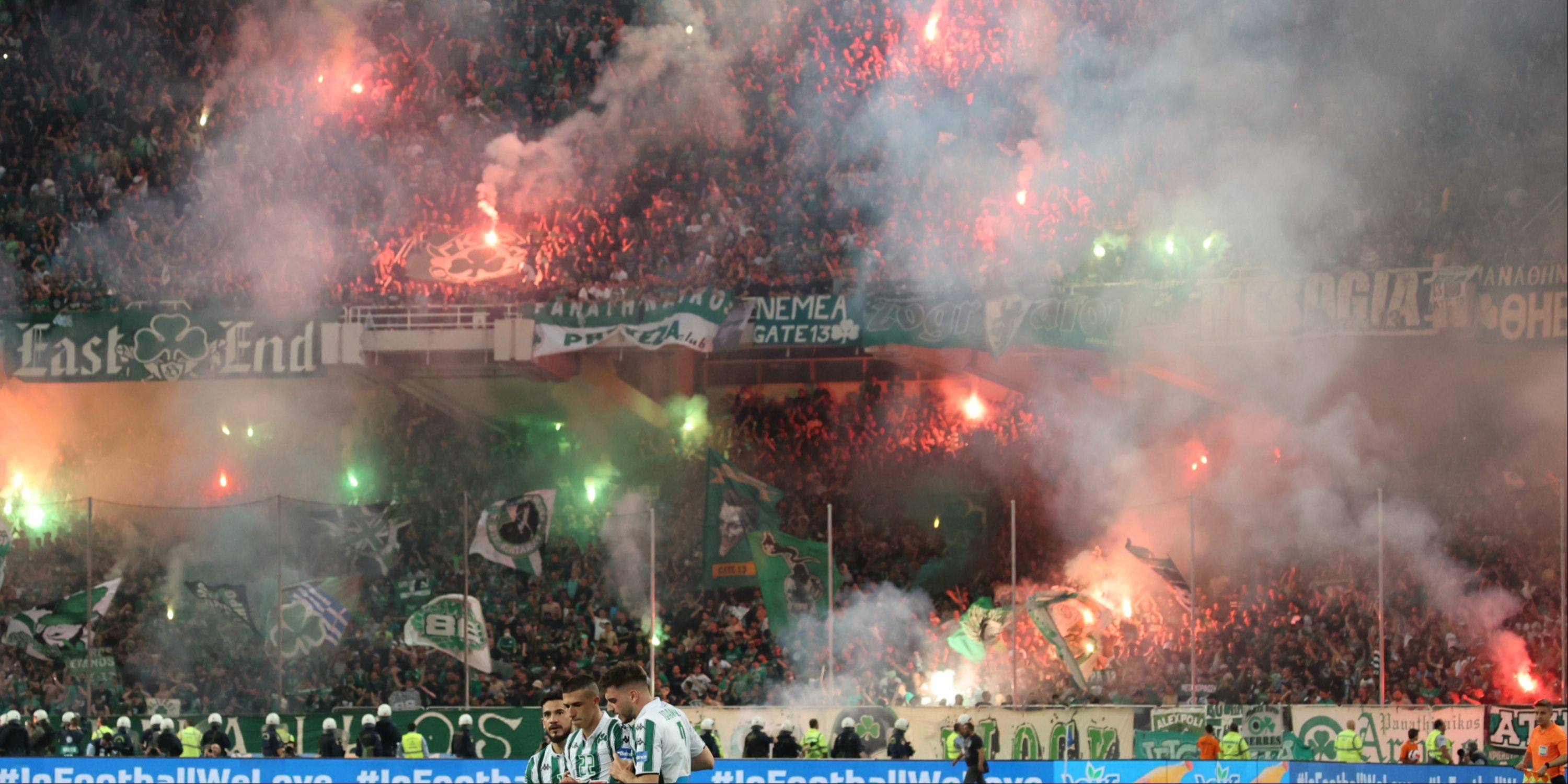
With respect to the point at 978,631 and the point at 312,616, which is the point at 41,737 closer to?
the point at 312,616

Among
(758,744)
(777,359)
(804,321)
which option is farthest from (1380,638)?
(777,359)

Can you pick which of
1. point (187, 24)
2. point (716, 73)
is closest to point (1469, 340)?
point (716, 73)

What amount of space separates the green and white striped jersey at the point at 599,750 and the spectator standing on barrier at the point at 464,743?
33.9 ft

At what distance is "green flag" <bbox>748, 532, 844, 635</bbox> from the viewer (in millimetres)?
23266

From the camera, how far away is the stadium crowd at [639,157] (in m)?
24.6

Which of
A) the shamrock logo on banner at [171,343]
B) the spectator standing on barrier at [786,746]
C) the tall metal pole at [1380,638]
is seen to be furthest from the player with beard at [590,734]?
the shamrock logo on banner at [171,343]

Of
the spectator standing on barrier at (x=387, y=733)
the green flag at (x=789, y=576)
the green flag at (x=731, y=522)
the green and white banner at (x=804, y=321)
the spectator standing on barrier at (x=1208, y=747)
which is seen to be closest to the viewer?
the spectator standing on barrier at (x=1208, y=747)

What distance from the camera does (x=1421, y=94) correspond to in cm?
2484

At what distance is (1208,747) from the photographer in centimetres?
1686

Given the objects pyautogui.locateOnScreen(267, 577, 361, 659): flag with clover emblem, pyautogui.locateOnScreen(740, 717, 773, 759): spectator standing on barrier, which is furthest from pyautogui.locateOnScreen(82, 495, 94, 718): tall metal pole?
pyautogui.locateOnScreen(740, 717, 773, 759): spectator standing on barrier

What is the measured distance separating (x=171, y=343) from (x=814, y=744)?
13.3 meters

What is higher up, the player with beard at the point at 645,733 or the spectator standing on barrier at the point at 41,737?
the player with beard at the point at 645,733

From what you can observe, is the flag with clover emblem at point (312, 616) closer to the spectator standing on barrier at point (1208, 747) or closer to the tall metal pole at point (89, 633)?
the tall metal pole at point (89, 633)

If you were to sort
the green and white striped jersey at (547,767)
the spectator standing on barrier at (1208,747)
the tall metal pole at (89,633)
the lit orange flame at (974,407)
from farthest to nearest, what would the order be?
the lit orange flame at (974,407)
the tall metal pole at (89,633)
the spectator standing on barrier at (1208,747)
the green and white striped jersey at (547,767)
